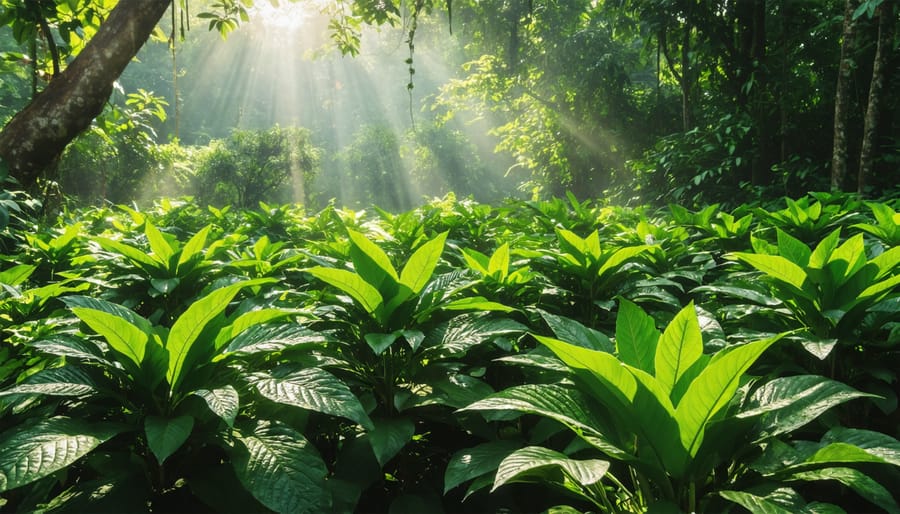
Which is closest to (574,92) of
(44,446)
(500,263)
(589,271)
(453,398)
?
(589,271)

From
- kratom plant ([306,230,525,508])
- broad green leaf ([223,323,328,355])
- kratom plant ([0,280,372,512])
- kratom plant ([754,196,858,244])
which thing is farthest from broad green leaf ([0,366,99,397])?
kratom plant ([754,196,858,244])

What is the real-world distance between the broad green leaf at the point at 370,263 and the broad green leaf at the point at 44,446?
58cm

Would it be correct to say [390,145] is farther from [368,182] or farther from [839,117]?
[839,117]

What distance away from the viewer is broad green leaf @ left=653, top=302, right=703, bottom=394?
0.91m

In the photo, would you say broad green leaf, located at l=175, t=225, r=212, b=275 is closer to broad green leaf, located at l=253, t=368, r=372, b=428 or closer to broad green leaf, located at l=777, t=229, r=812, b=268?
broad green leaf, located at l=253, t=368, r=372, b=428

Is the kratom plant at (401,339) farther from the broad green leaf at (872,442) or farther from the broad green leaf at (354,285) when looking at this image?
the broad green leaf at (872,442)

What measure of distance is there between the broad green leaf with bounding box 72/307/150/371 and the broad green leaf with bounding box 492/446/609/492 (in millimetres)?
697

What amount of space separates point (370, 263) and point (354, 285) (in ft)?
0.32

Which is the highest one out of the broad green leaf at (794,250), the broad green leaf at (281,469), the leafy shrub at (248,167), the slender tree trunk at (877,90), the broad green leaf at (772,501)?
the slender tree trunk at (877,90)

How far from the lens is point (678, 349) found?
92 cm

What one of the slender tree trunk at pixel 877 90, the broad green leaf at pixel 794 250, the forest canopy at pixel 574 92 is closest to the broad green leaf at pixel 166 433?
the broad green leaf at pixel 794 250

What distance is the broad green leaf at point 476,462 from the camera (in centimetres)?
93

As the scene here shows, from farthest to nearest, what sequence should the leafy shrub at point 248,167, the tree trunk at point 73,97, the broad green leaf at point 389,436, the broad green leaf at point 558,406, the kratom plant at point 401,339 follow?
the leafy shrub at point 248,167 < the tree trunk at point 73,97 < the kratom plant at point 401,339 < the broad green leaf at point 389,436 < the broad green leaf at point 558,406

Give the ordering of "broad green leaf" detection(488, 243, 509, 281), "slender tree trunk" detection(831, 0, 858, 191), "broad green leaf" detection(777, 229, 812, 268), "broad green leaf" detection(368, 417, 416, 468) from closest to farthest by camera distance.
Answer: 1. "broad green leaf" detection(368, 417, 416, 468)
2. "broad green leaf" detection(777, 229, 812, 268)
3. "broad green leaf" detection(488, 243, 509, 281)
4. "slender tree trunk" detection(831, 0, 858, 191)
